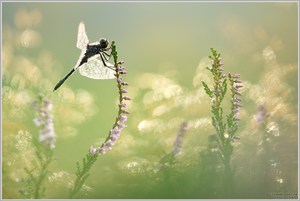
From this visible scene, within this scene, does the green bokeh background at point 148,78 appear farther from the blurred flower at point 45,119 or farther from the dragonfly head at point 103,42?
the blurred flower at point 45,119

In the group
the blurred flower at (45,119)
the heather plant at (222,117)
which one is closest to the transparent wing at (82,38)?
the blurred flower at (45,119)

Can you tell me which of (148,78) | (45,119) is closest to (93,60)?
(148,78)

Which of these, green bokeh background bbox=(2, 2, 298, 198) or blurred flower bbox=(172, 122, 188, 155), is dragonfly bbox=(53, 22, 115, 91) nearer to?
green bokeh background bbox=(2, 2, 298, 198)

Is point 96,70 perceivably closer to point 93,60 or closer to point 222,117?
point 93,60

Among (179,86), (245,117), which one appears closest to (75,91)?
(179,86)

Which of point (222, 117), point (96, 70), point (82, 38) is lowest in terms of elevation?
point (222, 117)

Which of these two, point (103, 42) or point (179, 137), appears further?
point (179, 137)

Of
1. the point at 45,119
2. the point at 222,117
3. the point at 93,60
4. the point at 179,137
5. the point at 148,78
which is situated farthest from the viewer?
the point at 148,78
